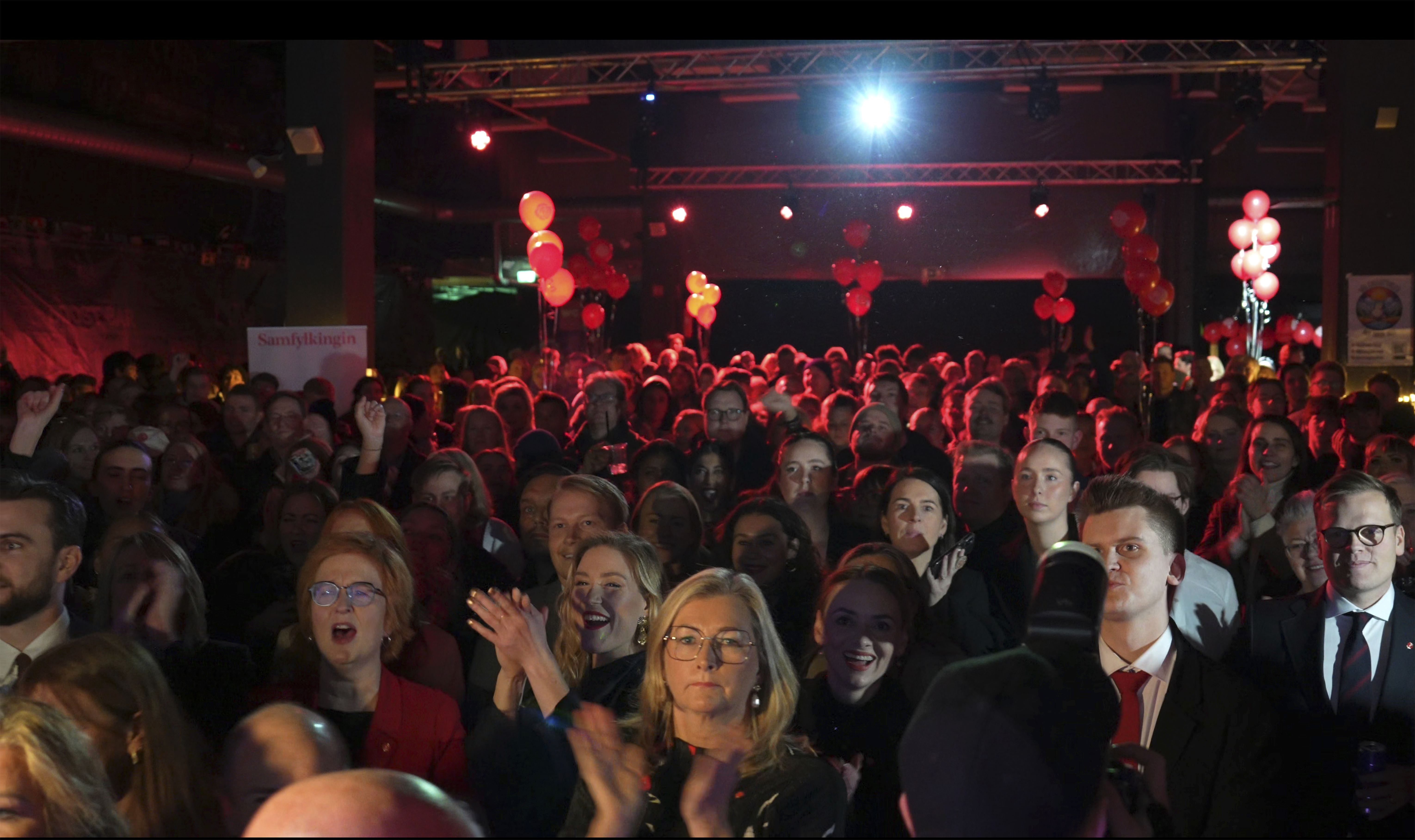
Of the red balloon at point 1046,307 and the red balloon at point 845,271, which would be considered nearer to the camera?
the red balloon at point 845,271

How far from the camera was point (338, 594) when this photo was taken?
8.78 ft

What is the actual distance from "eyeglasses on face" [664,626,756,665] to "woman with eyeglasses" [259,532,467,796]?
548mm

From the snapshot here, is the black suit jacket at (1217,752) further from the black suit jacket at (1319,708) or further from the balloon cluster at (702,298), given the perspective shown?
the balloon cluster at (702,298)

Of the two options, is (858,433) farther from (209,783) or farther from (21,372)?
(21,372)

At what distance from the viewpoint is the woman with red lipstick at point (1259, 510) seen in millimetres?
3812

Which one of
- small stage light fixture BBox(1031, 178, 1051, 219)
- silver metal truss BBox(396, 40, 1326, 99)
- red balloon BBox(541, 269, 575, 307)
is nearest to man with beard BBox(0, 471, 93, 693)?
red balloon BBox(541, 269, 575, 307)

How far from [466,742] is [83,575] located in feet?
7.65

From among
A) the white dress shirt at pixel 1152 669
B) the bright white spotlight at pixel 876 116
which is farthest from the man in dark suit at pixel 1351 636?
the bright white spotlight at pixel 876 116

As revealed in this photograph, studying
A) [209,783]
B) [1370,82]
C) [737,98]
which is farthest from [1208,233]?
[209,783]

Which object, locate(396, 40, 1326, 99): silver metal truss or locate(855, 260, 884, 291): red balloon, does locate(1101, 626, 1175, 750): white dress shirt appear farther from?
locate(855, 260, 884, 291): red balloon

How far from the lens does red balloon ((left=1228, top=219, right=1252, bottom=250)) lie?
37.1 feet

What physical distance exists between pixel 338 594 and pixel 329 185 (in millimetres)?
7752

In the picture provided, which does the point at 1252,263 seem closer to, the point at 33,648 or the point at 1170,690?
the point at 1170,690

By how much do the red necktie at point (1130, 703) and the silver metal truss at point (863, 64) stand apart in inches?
353
